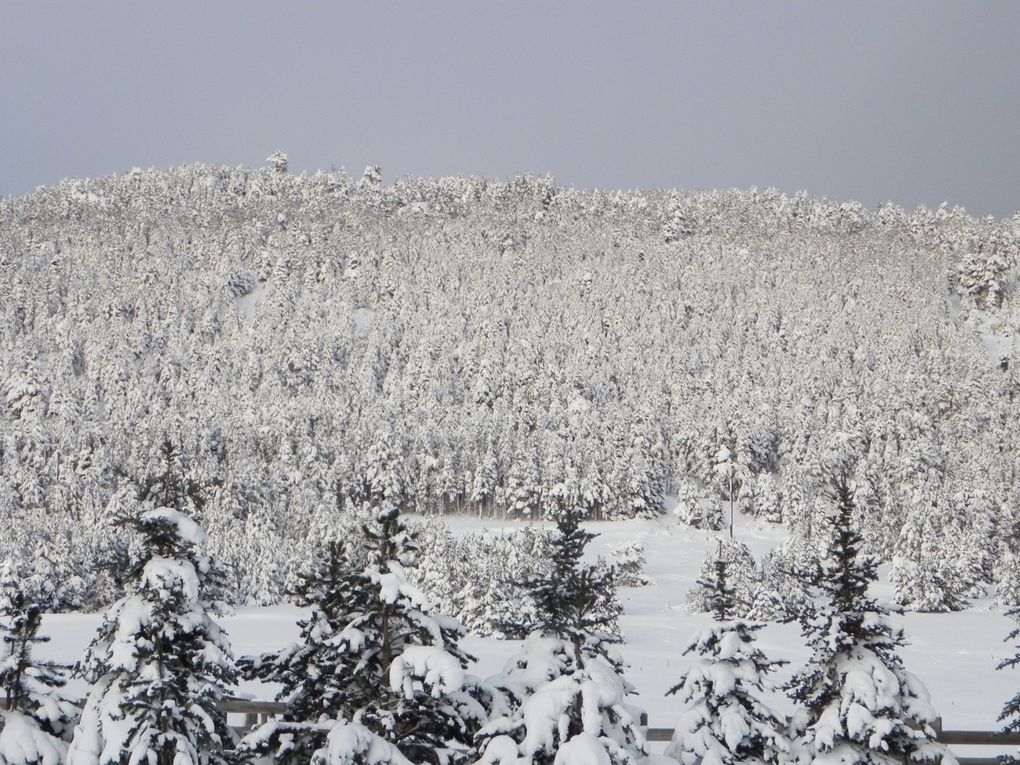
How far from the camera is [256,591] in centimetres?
6475

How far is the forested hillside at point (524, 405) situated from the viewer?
8944cm

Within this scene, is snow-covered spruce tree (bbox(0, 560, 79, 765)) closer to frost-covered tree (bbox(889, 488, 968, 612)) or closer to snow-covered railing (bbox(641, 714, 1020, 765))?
snow-covered railing (bbox(641, 714, 1020, 765))

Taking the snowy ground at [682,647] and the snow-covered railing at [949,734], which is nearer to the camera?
the snow-covered railing at [949,734]

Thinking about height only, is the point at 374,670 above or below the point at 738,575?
above

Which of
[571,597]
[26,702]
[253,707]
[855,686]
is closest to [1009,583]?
[855,686]

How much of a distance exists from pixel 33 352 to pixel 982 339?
162772mm

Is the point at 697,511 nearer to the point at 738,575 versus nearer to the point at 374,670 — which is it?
the point at 738,575

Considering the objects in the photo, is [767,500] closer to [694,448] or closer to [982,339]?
[694,448]

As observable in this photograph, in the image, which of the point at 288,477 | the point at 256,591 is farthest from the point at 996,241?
the point at 256,591

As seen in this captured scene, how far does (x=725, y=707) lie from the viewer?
360 inches

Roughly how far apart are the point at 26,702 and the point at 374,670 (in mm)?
3514

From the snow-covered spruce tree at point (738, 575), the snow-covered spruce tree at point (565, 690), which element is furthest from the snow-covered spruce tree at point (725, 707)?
the snow-covered spruce tree at point (738, 575)

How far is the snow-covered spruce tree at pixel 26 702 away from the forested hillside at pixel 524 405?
55.4 m

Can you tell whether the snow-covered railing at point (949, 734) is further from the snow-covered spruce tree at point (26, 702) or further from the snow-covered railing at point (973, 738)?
the snow-covered spruce tree at point (26, 702)
